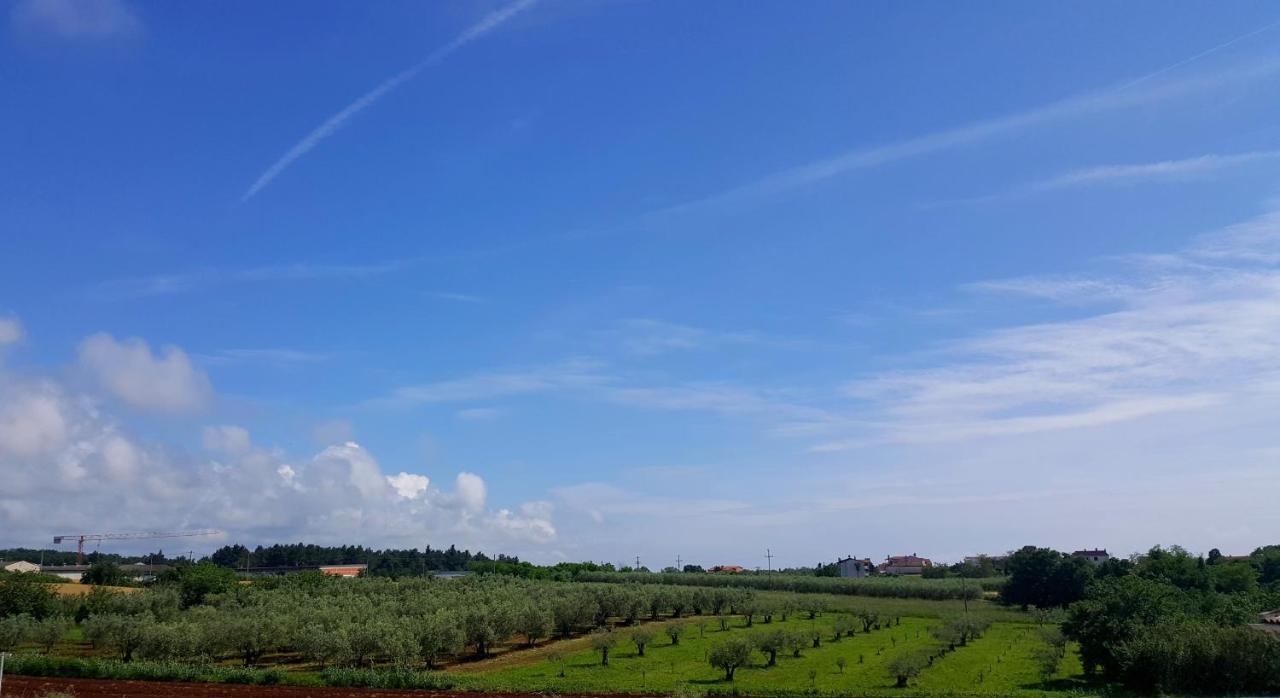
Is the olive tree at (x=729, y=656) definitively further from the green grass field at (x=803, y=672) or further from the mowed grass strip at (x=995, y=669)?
the mowed grass strip at (x=995, y=669)

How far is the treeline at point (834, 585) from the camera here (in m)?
116

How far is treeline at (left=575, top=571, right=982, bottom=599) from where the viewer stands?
116 m

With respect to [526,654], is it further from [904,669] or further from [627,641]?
[904,669]

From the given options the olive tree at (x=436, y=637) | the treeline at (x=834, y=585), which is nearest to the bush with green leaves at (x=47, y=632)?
the olive tree at (x=436, y=637)

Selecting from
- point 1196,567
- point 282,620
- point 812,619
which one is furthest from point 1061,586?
point 282,620

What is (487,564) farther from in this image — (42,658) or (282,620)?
(42,658)

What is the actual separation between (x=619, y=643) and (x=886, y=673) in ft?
79.0

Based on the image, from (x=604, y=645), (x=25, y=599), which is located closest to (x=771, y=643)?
(x=604, y=645)

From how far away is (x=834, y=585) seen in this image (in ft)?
413

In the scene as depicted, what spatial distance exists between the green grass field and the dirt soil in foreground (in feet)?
16.3

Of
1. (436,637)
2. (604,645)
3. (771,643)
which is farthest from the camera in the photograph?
(604,645)

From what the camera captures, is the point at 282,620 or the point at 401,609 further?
the point at 401,609

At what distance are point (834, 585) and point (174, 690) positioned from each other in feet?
323

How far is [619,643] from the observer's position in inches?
2761
